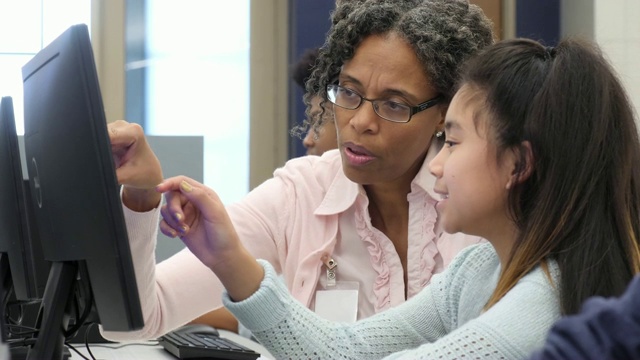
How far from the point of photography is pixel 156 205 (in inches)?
56.7

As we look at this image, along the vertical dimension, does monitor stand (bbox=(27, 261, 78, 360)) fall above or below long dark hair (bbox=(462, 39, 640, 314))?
below

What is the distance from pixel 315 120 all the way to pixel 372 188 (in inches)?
11.7

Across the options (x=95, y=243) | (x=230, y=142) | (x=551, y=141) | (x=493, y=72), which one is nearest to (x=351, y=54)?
(x=493, y=72)

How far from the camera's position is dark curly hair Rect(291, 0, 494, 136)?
1814mm

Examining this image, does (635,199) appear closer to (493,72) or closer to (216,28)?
(493,72)

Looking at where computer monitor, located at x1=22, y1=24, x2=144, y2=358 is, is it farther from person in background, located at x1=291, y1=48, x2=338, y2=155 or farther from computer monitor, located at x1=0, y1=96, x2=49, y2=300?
person in background, located at x1=291, y1=48, x2=338, y2=155

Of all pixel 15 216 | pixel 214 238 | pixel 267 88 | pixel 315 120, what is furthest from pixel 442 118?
pixel 267 88

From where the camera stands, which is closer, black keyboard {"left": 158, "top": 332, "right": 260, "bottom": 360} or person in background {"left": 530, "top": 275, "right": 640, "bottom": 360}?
person in background {"left": 530, "top": 275, "right": 640, "bottom": 360}

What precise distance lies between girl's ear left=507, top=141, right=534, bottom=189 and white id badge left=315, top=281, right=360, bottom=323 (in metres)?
0.62

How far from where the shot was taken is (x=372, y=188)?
1.91 metres

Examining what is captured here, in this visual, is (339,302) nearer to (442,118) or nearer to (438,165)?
(442,118)

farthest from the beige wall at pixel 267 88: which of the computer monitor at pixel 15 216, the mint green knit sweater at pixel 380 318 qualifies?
the mint green knit sweater at pixel 380 318

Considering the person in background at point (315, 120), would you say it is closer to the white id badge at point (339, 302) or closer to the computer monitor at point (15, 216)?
the white id badge at point (339, 302)

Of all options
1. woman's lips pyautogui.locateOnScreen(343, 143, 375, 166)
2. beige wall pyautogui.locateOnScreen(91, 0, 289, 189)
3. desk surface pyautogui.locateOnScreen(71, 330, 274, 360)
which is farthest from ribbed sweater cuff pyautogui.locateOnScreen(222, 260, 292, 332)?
beige wall pyautogui.locateOnScreen(91, 0, 289, 189)
